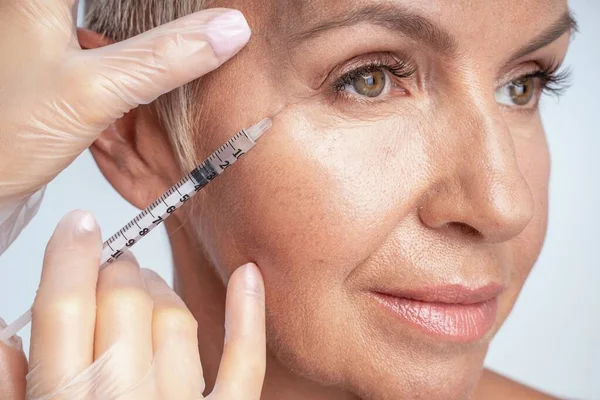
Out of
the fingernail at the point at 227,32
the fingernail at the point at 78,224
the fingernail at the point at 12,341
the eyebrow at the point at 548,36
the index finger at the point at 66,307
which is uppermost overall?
the eyebrow at the point at 548,36

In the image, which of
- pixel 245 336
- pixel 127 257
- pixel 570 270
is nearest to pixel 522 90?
pixel 245 336

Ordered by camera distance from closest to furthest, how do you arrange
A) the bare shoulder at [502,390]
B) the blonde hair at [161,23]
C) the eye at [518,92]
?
the blonde hair at [161,23], the eye at [518,92], the bare shoulder at [502,390]

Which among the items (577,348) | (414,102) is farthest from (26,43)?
(577,348)

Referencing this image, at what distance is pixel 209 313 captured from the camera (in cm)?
219

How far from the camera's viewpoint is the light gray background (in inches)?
130

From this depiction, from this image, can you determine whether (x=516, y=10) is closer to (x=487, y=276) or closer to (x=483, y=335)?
(x=487, y=276)

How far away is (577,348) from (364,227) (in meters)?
1.85

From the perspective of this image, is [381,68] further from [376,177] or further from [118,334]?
[118,334]

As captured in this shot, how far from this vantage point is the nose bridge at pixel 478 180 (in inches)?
69.8

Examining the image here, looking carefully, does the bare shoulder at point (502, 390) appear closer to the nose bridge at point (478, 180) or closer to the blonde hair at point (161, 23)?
the nose bridge at point (478, 180)

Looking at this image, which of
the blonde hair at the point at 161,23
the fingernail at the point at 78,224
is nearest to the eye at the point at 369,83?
the blonde hair at the point at 161,23

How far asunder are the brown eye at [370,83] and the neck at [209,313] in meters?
0.53

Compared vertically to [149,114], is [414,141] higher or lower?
higher

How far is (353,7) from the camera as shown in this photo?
5.72 feet
